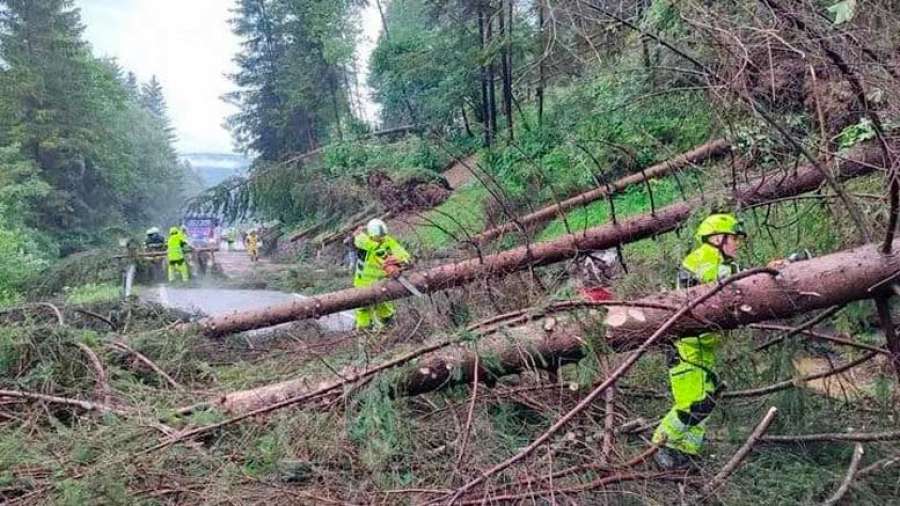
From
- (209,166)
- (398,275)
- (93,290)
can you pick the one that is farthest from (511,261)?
(209,166)

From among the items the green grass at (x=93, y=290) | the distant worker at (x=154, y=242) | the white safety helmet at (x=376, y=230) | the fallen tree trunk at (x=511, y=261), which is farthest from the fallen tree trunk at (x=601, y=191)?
the distant worker at (x=154, y=242)

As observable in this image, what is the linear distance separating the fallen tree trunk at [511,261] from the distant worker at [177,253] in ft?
27.2

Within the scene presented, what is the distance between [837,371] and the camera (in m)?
3.32

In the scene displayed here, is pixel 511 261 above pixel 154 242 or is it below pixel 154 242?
below

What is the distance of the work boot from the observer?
10.5 feet

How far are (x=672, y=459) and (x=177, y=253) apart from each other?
41.6 feet

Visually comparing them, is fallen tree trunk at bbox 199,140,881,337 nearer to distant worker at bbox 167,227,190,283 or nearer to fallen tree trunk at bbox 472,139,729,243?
fallen tree trunk at bbox 472,139,729,243

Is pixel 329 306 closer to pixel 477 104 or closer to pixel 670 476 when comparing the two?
Result: pixel 670 476

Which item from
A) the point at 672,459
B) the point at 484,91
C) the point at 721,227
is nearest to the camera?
the point at 672,459

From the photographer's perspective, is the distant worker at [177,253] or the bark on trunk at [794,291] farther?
the distant worker at [177,253]

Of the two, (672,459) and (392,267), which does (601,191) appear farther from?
(672,459)

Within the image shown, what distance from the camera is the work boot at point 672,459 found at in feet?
10.5

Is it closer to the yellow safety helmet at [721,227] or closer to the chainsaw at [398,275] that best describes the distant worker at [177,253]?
the chainsaw at [398,275]

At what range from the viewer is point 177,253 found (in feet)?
44.8
